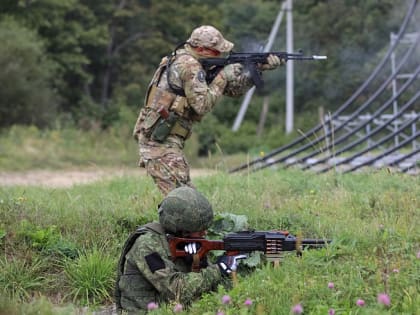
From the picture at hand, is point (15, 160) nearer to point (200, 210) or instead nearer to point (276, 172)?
point (276, 172)

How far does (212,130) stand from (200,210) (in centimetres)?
1939

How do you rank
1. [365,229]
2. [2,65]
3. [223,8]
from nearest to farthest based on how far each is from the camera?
[365,229] < [2,65] < [223,8]

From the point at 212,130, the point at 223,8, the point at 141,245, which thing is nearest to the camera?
the point at 141,245

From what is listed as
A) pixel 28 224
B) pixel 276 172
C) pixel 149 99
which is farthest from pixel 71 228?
pixel 276 172

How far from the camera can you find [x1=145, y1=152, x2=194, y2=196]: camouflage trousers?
6250mm

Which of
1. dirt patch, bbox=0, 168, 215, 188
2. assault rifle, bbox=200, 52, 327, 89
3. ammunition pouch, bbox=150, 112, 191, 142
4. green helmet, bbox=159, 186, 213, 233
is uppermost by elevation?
assault rifle, bbox=200, 52, 327, 89

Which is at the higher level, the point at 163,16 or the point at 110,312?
the point at 163,16

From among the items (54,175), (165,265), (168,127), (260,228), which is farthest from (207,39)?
(54,175)

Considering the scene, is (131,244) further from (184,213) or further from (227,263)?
(227,263)

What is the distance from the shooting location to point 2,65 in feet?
71.9

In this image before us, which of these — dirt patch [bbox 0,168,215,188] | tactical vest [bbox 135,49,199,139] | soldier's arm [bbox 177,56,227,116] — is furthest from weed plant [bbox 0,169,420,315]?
dirt patch [bbox 0,168,215,188]

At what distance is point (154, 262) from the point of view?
4.71 m

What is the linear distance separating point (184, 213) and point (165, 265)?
0.33 m

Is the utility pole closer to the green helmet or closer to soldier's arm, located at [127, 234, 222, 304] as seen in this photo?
the green helmet
